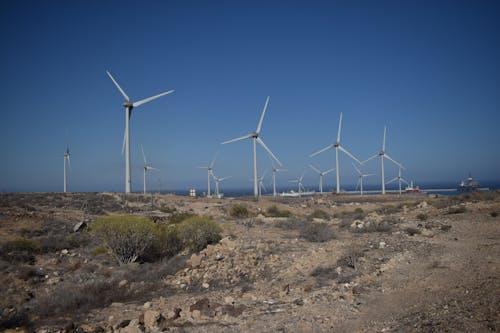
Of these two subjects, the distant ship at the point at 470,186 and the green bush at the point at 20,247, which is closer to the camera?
the green bush at the point at 20,247

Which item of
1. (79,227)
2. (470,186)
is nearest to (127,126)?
(79,227)

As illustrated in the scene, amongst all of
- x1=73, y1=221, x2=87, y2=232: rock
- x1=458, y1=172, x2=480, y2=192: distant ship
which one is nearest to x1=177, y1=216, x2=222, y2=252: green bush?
x1=73, y1=221, x2=87, y2=232: rock

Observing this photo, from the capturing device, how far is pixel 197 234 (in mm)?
18219

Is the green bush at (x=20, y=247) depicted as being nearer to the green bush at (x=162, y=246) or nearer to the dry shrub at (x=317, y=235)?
the green bush at (x=162, y=246)

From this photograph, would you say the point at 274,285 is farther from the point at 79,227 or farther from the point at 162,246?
the point at 79,227

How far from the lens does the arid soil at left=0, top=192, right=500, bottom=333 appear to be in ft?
25.3

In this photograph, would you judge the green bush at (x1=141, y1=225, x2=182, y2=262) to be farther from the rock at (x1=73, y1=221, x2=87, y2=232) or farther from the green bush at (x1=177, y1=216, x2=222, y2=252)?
the rock at (x1=73, y1=221, x2=87, y2=232)

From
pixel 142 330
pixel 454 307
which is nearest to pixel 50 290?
pixel 142 330

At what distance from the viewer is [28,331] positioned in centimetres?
804

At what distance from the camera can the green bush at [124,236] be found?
52.0 feet

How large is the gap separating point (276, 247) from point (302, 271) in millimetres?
3867

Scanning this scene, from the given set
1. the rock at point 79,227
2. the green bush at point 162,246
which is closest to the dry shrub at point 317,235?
the green bush at point 162,246

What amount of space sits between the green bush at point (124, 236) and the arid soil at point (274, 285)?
0.78m

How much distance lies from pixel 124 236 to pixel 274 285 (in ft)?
25.4
